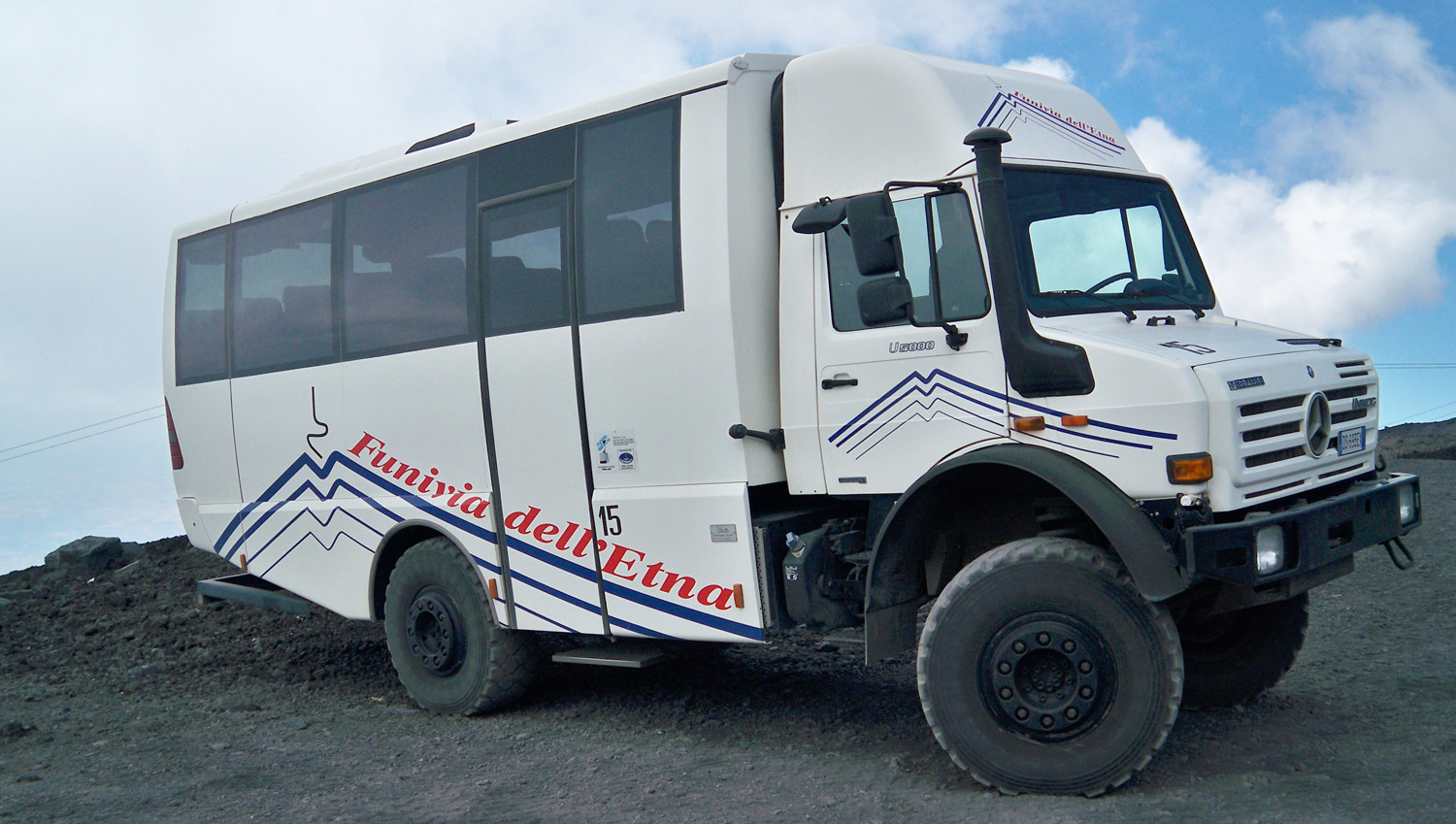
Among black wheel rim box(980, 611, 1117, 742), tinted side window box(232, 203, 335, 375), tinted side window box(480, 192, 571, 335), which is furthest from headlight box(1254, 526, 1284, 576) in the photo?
tinted side window box(232, 203, 335, 375)

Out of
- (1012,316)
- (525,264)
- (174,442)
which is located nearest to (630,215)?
(525,264)

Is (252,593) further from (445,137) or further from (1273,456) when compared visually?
(1273,456)

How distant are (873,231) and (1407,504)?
3069 mm

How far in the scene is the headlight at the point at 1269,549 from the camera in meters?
5.09

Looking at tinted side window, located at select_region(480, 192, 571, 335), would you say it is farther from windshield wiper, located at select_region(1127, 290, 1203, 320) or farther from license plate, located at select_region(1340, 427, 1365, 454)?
license plate, located at select_region(1340, 427, 1365, 454)

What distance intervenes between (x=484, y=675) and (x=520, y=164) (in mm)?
3276

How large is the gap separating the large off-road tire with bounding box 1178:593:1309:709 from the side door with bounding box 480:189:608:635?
339cm

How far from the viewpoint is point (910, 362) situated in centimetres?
589

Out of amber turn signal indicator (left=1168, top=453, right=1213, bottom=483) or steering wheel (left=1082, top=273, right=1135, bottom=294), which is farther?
steering wheel (left=1082, top=273, right=1135, bottom=294)

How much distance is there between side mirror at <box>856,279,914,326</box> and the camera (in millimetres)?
5703

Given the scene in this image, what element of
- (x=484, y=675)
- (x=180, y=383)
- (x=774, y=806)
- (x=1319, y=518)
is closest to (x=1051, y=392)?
(x=1319, y=518)

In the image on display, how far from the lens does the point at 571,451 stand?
727 centimetres

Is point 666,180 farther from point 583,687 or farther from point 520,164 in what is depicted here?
point 583,687

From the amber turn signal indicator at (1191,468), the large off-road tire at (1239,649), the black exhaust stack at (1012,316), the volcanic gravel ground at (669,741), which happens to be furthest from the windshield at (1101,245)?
the volcanic gravel ground at (669,741)
